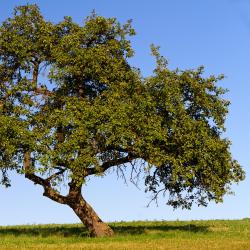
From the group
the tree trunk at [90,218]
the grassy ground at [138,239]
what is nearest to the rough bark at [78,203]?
the tree trunk at [90,218]

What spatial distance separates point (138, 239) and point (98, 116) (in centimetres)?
906

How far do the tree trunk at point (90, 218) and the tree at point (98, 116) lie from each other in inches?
3.1

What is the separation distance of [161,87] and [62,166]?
9.17 meters

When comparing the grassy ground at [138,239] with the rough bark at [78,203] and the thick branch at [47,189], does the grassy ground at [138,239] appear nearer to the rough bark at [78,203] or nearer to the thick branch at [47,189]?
the rough bark at [78,203]

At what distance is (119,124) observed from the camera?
36594 mm

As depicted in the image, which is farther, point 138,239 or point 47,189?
point 47,189

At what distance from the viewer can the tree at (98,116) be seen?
123 ft

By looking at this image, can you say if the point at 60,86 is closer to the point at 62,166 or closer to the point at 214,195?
the point at 62,166

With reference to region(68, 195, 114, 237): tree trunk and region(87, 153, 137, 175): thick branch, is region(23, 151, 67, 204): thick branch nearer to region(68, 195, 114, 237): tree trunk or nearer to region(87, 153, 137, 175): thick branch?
region(68, 195, 114, 237): tree trunk

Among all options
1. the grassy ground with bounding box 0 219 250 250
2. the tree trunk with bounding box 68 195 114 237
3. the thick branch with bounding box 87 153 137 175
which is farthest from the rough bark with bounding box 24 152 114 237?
the thick branch with bounding box 87 153 137 175

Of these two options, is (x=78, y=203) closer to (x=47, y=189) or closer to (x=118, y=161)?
(x=47, y=189)

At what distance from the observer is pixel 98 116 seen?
1458 inches

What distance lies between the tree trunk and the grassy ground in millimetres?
789

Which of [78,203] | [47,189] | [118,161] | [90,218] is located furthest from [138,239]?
[47,189]
